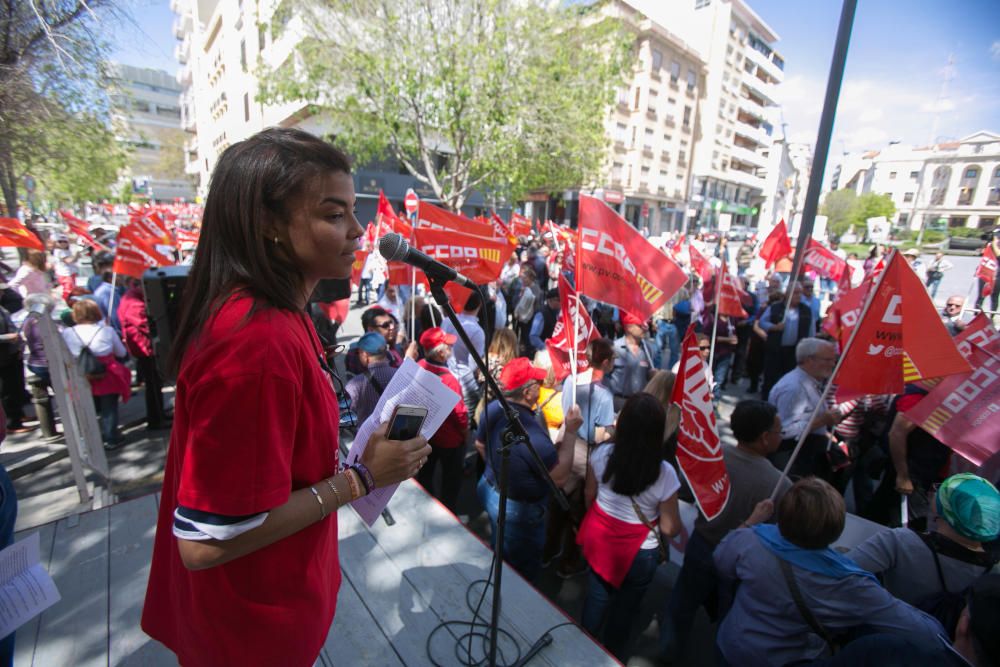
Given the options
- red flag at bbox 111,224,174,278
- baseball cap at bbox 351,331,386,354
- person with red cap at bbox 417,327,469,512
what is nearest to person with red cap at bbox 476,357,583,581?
person with red cap at bbox 417,327,469,512

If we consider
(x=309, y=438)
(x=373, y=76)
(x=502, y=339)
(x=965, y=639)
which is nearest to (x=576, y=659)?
(x=965, y=639)

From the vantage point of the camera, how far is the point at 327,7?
13.4m

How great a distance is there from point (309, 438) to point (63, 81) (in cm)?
689

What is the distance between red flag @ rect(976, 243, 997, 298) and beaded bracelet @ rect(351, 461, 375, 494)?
14.4 m

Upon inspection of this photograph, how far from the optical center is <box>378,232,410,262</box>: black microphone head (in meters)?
1.58

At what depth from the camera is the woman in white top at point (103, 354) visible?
478cm

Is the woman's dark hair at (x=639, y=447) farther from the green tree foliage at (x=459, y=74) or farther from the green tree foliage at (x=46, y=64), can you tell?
the green tree foliage at (x=459, y=74)

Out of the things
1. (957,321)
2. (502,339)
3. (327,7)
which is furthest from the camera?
(327,7)

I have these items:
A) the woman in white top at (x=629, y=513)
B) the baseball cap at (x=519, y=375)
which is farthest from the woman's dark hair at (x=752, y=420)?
the baseball cap at (x=519, y=375)

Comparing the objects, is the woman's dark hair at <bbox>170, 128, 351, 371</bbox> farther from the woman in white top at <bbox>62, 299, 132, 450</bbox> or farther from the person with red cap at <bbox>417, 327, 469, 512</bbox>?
the woman in white top at <bbox>62, 299, 132, 450</bbox>

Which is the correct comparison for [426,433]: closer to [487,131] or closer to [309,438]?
[309,438]

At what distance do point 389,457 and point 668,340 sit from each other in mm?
6943

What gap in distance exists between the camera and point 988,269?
10.5 m

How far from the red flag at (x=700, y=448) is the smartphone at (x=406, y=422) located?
69.4 inches
